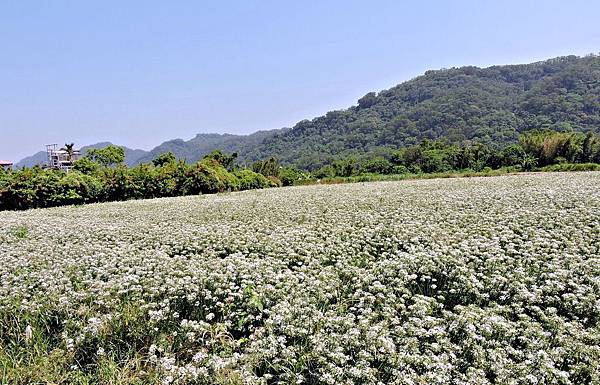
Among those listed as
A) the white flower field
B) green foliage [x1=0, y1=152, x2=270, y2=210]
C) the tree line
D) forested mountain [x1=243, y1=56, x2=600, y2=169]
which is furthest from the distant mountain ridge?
the white flower field

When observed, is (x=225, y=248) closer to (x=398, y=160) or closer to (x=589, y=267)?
(x=589, y=267)

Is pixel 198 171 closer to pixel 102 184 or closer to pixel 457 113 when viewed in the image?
pixel 102 184

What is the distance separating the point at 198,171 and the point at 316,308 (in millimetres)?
26189

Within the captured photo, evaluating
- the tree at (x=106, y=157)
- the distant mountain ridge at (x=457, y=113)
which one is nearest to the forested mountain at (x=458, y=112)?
the distant mountain ridge at (x=457, y=113)

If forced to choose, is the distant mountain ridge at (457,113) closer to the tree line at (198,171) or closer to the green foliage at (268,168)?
the tree line at (198,171)

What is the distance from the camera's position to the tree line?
74.2ft

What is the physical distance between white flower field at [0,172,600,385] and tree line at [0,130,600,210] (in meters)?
15.6

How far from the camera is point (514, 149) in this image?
165ft

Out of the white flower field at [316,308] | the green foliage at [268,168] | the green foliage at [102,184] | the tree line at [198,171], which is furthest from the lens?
the green foliage at [268,168]

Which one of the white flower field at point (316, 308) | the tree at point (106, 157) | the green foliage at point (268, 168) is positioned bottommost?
the white flower field at point (316, 308)

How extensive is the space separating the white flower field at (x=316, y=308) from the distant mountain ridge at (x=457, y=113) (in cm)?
8254

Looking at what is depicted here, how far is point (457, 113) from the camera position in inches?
4584

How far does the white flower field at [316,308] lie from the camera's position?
378 cm

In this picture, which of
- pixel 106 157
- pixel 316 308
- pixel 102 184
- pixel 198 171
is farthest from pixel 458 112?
pixel 316 308
